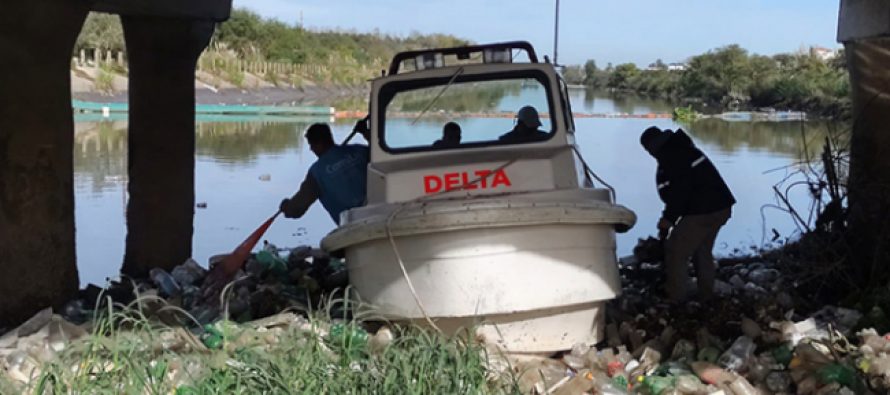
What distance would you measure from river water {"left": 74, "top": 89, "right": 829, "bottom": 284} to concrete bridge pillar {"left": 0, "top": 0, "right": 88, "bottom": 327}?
3356mm

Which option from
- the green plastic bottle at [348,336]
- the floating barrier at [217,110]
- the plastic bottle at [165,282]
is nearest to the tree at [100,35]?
the floating barrier at [217,110]

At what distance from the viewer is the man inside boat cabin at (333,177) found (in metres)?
9.51

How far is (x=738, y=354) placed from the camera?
7.73 m

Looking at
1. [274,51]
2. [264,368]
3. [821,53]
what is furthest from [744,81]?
[264,368]

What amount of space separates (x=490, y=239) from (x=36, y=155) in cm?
421

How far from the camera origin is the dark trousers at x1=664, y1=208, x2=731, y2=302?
9430mm

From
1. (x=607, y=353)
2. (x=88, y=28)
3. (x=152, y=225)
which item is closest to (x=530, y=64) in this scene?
(x=607, y=353)

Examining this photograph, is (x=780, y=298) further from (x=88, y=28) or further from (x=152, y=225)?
(x=88, y=28)

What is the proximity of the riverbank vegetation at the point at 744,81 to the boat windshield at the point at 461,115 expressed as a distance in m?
31.9

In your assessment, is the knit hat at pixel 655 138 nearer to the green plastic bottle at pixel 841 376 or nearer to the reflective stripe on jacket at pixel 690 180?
the reflective stripe on jacket at pixel 690 180

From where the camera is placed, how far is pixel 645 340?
843 cm

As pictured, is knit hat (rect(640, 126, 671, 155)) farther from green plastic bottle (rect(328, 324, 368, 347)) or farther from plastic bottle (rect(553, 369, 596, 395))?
green plastic bottle (rect(328, 324, 368, 347))

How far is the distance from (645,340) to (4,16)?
18.4ft

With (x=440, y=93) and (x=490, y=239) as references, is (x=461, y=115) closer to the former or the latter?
(x=440, y=93)
